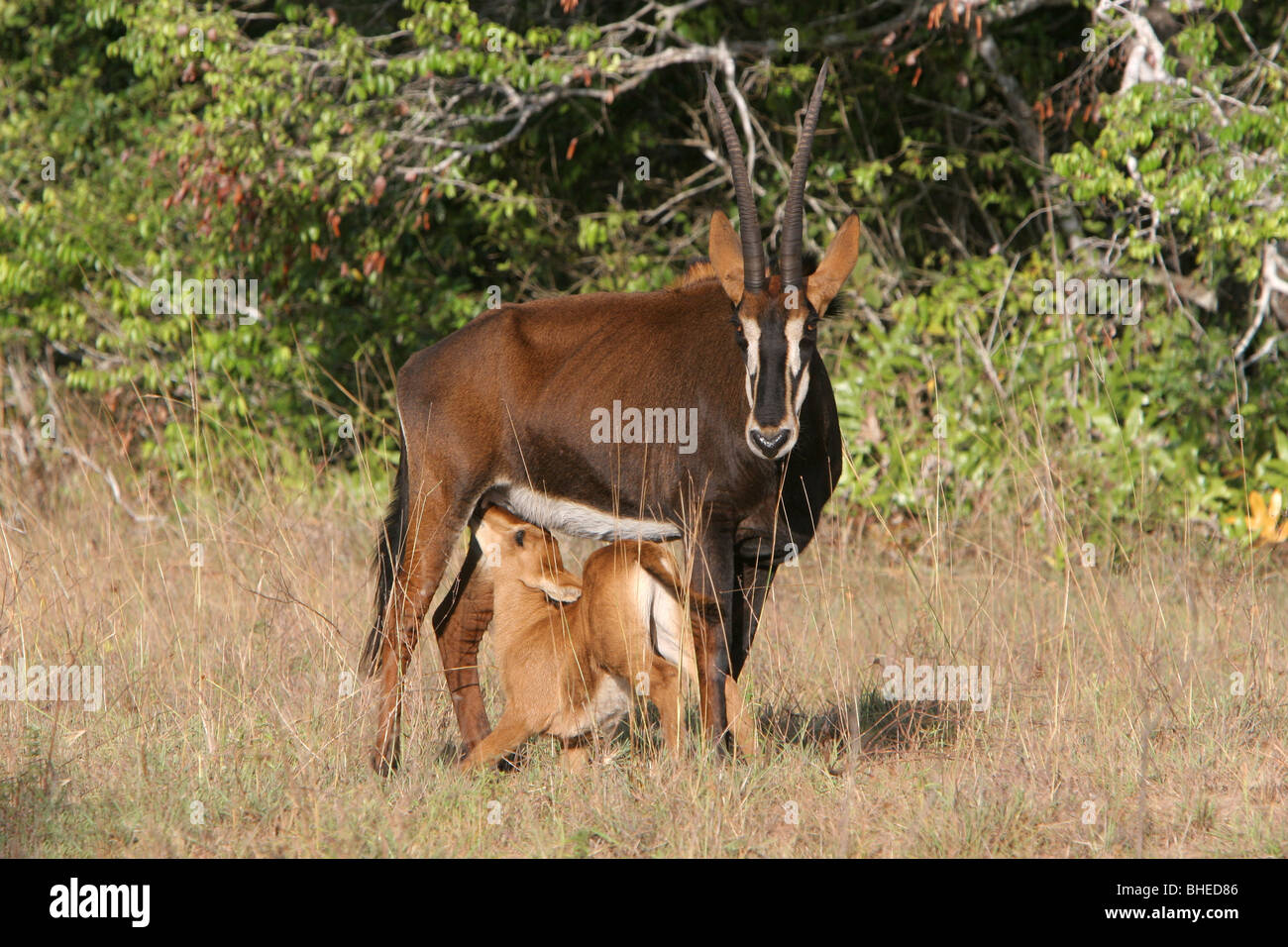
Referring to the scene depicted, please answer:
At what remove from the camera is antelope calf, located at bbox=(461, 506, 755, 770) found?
4.79 metres

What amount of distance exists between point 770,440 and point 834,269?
877 millimetres

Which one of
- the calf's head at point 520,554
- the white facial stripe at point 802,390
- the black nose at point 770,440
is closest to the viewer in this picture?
the black nose at point 770,440

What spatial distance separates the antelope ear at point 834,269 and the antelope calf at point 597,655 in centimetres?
107

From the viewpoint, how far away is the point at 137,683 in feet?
18.6

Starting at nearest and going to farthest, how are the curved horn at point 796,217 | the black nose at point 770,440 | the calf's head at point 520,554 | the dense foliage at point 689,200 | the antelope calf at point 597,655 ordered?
the black nose at point 770,440 < the antelope calf at point 597,655 < the curved horn at point 796,217 < the calf's head at point 520,554 < the dense foliage at point 689,200

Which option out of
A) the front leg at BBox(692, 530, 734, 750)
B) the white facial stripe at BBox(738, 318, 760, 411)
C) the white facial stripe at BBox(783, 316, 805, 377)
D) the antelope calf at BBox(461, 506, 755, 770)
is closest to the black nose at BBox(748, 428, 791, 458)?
the white facial stripe at BBox(738, 318, 760, 411)

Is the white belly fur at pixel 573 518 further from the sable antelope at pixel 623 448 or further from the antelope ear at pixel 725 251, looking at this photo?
the antelope ear at pixel 725 251

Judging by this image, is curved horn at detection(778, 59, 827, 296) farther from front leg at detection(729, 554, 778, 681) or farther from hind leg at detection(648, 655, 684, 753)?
hind leg at detection(648, 655, 684, 753)

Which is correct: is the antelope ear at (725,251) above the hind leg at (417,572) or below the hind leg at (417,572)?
above

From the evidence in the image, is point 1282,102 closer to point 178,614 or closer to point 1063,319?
point 1063,319

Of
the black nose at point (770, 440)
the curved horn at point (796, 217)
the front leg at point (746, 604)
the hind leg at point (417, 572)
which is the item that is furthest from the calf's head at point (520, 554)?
the curved horn at point (796, 217)

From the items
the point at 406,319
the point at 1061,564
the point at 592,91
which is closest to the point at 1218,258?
the point at 1061,564

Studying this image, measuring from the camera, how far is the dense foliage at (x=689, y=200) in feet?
27.7

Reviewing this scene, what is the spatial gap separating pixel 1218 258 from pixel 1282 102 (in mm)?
1516
